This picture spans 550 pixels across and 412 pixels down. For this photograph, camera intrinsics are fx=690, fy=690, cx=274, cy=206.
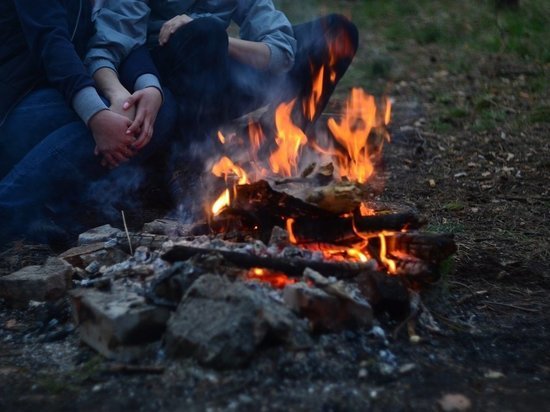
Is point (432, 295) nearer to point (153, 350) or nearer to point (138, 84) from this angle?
point (153, 350)

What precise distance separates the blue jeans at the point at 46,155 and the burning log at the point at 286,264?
103cm

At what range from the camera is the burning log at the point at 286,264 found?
2.68 m

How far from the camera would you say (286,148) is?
3660 mm

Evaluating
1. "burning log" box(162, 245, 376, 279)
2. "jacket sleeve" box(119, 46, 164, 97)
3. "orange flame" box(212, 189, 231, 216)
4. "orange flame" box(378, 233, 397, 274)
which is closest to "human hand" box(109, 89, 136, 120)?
"jacket sleeve" box(119, 46, 164, 97)

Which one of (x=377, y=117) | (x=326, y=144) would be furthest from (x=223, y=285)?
(x=377, y=117)

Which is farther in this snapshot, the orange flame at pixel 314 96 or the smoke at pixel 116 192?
the orange flame at pixel 314 96

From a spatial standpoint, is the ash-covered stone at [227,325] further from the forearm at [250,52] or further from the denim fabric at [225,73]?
the forearm at [250,52]

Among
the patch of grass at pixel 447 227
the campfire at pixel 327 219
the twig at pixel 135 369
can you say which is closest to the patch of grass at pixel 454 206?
the patch of grass at pixel 447 227

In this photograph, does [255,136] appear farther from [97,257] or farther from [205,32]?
[97,257]

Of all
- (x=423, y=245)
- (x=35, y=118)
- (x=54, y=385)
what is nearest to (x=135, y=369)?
(x=54, y=385)

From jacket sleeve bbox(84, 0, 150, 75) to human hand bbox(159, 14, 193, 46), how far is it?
0.10 m

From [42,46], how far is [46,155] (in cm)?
54

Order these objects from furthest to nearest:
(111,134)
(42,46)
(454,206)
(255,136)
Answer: (454,206) → (255,136) → (42,46) → (111,134)

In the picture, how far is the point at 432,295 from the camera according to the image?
298cm
